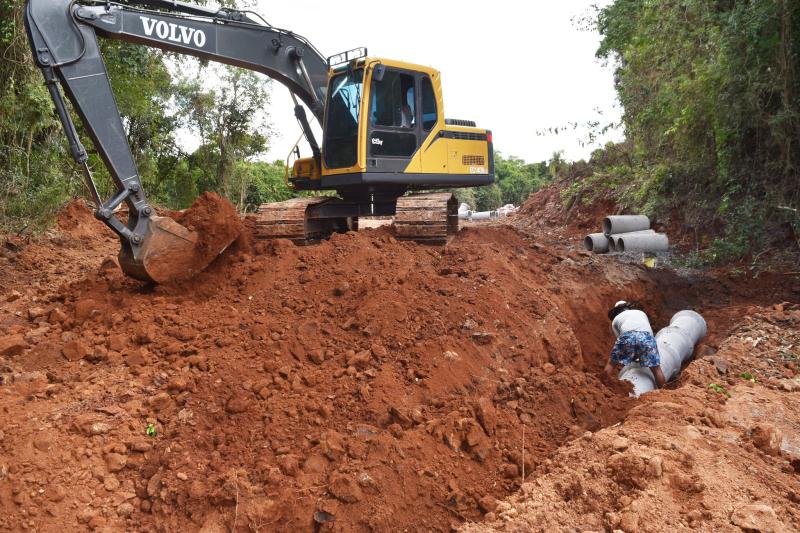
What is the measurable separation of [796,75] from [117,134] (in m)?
9.29

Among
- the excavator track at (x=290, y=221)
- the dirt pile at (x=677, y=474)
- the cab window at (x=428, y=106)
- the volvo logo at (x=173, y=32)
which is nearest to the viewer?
the dirt pile at (x=677, y=474)

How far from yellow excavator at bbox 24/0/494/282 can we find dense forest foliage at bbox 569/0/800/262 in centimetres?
431

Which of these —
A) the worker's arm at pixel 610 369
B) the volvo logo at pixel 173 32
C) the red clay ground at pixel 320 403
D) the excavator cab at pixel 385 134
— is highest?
the volvo logo at pixel 173 32

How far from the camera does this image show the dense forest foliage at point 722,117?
8836 mm

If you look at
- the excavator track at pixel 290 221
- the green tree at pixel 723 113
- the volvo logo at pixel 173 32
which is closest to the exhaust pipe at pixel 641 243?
the green tree at pixel 723 113

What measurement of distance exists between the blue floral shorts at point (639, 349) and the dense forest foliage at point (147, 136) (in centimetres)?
842

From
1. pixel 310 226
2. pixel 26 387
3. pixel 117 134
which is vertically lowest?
pixel 26 387

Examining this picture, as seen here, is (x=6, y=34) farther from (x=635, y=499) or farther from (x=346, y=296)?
(x=635, y=499)

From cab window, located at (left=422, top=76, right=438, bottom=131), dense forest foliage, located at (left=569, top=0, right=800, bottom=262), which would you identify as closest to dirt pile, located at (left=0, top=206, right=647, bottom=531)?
cab window, located at (left=422, top=76, right=438, bottom=131)

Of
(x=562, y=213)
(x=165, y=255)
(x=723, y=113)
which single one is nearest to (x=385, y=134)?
(x=165, y=255)

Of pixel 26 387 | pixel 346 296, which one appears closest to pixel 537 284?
pixel 346 296

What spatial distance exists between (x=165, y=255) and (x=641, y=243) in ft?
27.2

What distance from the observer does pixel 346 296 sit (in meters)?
5.64

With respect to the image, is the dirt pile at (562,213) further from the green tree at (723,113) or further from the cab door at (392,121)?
the cab door at (392,121)
